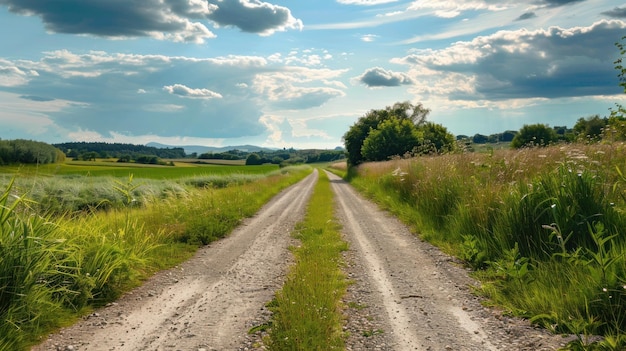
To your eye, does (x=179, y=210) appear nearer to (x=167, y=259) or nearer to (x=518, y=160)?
(x=167, y=259)

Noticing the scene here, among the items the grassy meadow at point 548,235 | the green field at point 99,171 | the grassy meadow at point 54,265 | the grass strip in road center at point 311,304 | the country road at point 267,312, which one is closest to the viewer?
the grass strip in road center at point 311,304

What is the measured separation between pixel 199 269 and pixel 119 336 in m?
3.44

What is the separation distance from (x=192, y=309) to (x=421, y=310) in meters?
3.40

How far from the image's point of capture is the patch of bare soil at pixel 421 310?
4625mm

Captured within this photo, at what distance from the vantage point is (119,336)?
4.99 m

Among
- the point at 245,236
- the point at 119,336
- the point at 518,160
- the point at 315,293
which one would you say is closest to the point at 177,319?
the point at 119,336

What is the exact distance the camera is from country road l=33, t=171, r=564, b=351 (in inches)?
185

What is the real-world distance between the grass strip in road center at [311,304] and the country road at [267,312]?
0.22 m

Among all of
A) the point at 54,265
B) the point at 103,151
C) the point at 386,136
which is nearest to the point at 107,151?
the point at 103,151

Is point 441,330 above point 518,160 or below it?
below

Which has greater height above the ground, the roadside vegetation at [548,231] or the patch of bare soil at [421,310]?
the roadside vegetation at [548,231]

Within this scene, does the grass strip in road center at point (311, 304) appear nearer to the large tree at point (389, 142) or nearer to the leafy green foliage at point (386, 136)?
the leafy green foliage at point (386, 136)

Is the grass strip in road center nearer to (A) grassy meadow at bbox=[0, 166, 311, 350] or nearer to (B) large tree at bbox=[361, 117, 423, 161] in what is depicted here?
(A) grassy meadow at bbox=[0, 166, 311, 350]

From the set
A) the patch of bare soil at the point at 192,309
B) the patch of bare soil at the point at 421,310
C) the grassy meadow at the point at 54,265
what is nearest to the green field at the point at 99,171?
the grassy meadow at the point at 54,265
